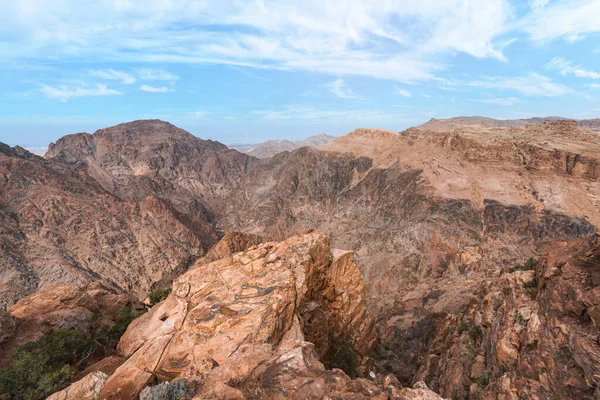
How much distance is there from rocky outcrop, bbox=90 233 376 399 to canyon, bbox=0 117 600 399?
4.1 inches

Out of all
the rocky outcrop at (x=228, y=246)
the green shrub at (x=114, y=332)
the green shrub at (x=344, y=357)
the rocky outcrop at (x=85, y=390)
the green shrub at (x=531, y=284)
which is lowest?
the rocky outcrop at (x=228, y=246)

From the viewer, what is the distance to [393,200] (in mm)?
82500

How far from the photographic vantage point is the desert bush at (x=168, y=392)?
10633mm

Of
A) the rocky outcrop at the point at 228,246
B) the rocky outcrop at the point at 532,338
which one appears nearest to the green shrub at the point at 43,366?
the rocky outcrop at the point at 532,338

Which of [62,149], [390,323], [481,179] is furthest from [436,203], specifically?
[62,149]

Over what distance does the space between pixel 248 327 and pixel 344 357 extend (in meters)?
11.0

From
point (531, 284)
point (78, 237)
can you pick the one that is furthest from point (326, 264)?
point (78, 237)

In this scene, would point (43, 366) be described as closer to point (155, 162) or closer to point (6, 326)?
point (6, 326)

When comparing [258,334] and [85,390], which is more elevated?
[258,334]

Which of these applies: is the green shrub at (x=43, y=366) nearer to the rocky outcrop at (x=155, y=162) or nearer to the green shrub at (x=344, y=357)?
the green shrub at (x=344, y=357)

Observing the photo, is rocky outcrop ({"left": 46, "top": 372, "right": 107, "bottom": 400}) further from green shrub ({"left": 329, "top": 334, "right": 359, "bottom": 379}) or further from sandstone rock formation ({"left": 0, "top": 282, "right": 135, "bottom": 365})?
green shrub ({"left": 329, "top": 334, "right": 359, "bottom": 379})

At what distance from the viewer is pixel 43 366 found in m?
17.0

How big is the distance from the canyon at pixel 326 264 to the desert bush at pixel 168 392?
47cm

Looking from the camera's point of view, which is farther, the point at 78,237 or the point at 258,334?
the point at 78,237
